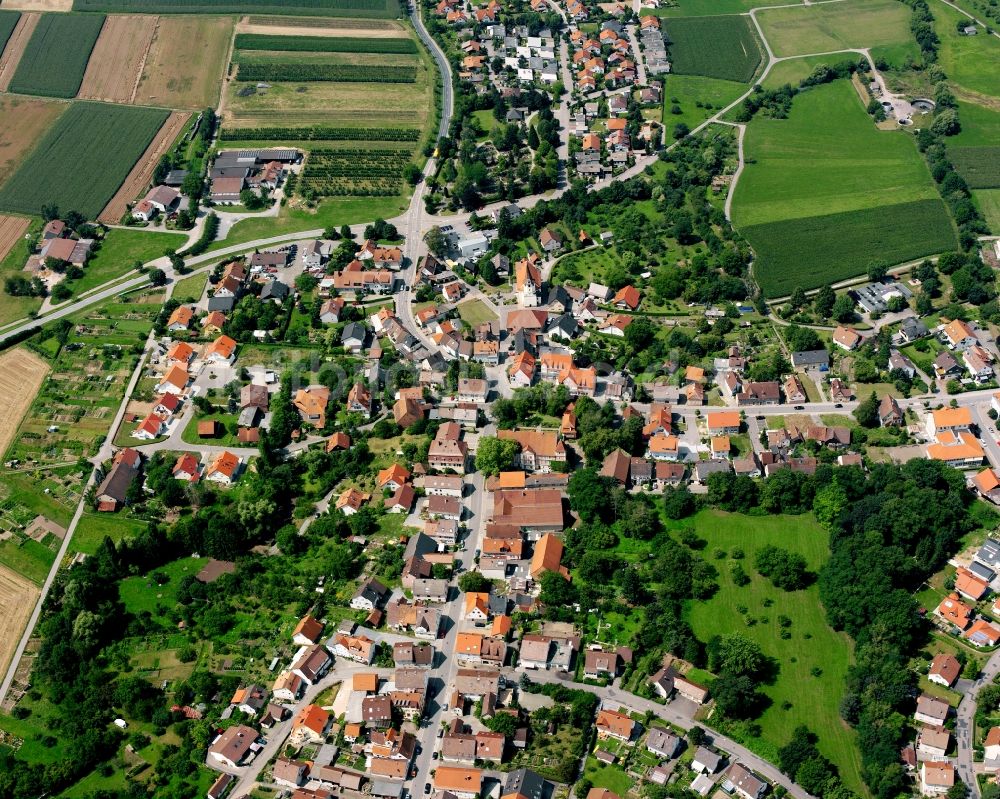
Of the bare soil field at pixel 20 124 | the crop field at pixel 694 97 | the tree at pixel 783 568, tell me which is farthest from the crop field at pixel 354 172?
the tree at pixel 783 568

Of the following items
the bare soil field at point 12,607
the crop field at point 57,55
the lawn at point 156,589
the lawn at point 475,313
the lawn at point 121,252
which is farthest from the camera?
the crop field at point 57,55

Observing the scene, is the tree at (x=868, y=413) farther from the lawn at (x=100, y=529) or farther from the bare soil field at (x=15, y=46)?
the bare soil field at (x=15, y=46)

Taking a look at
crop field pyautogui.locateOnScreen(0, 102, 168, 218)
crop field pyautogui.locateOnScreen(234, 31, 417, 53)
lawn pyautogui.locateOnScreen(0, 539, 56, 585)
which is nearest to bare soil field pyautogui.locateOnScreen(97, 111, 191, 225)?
crop field pyautogui.locateOnScreen(0, 102, 168, 218)

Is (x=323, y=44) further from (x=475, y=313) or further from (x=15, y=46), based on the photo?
(x=475, y=313)

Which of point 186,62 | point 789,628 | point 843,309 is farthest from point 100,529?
point 186,62

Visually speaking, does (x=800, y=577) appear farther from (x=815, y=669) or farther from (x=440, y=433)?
(x=440, y=433)

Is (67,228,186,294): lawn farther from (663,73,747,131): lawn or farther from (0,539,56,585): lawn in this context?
(663,73,747,131): lawn

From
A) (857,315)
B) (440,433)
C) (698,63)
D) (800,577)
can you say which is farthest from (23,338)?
(698,63)
